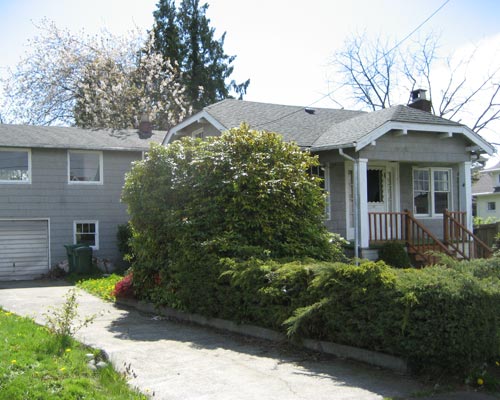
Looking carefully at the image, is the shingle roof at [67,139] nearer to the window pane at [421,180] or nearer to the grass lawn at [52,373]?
the window pane at [421,180]

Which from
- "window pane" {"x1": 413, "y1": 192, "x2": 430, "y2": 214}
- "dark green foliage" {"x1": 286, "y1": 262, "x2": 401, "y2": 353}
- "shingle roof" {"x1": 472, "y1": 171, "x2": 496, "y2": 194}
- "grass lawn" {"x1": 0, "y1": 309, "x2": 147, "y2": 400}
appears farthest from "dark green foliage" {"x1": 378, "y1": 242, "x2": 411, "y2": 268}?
"shingle roof" {"x1": 472, "y1": 171, "x2": 496, "y2": 194}

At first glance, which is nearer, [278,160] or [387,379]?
[387,379]

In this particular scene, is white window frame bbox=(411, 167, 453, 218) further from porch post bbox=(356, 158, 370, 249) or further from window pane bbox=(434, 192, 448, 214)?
porch post bbox=(356, 158, 370, 249)

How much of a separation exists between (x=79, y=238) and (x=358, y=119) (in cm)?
1068

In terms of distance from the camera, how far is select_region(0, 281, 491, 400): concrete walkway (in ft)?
18.2

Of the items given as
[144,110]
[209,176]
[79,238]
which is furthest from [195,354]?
[144,110]

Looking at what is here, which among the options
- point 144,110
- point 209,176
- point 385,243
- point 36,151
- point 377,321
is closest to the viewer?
point 377,321

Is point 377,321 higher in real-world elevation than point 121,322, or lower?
higher

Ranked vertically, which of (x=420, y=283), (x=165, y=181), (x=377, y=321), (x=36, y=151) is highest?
(x=36, y=151)

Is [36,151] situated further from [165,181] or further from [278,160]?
[278,160]

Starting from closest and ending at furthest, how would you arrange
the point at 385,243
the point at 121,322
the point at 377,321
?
the point at 377,321
the point at 121,322
the point at 385,243

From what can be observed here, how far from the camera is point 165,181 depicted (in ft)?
35.7

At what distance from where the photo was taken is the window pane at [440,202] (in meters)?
17.4

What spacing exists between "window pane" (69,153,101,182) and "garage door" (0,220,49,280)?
200cm
